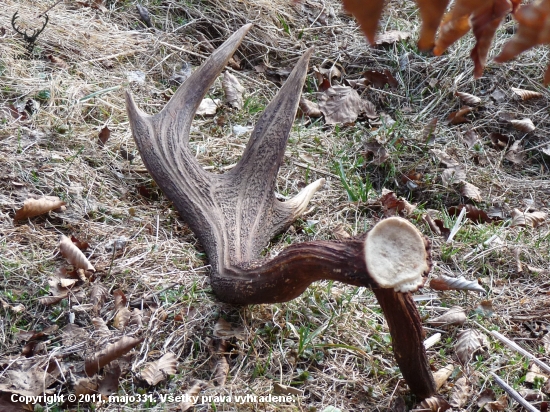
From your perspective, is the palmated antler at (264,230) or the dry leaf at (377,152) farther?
the dry leaf at (377,152)

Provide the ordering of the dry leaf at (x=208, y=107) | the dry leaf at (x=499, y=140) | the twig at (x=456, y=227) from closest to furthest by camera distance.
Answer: the twig at (x=456, y=227), the dry leaf at (x=208, y=107), the dry leaf at (x=499, y=140)

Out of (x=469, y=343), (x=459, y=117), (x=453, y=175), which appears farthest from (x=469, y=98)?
(x=469, y=343)

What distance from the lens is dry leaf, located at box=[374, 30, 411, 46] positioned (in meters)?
4.44

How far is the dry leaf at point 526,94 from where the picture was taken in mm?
4156

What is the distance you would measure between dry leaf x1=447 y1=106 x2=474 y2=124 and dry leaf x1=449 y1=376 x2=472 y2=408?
2.16 metres

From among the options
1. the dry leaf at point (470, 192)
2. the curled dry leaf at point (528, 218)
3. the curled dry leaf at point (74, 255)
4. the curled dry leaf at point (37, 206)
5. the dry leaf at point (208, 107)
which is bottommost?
the curled dry leaf at point (528, 218)

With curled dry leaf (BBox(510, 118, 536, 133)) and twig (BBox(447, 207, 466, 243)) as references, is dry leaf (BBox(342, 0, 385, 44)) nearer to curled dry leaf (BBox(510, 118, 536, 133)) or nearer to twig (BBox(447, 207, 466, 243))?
twig (BBox(447, 207, 466, 243))

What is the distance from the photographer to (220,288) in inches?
94.6

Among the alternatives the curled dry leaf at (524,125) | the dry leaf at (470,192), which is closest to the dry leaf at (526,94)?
the curled dry leaf at (524,125)

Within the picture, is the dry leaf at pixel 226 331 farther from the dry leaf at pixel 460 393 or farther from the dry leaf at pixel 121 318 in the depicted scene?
the dry leaf at pixel 460 393

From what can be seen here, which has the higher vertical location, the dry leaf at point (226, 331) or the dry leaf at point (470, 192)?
the dry leaf at point (226, 331)

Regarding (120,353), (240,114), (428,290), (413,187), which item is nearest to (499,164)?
(413,187)

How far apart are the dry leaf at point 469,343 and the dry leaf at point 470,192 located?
1.12m

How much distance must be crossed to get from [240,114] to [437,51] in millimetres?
2839
